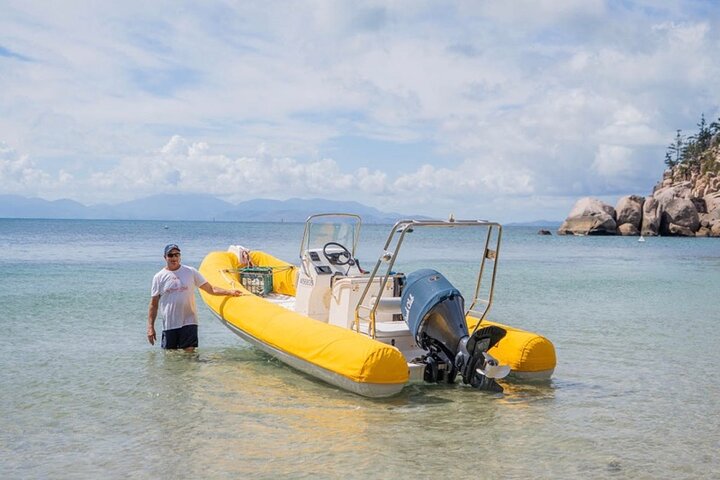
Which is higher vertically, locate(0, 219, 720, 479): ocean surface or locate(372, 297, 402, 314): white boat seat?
locate(372, 297, 402, 314): white boat seat

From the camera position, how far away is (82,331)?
1113cm

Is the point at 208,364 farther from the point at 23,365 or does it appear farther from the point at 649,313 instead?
the point at 649,313

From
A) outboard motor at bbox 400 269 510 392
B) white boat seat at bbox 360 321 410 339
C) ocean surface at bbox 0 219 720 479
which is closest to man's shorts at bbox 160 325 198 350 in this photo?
ocean surface at bbox 0 219 720 479

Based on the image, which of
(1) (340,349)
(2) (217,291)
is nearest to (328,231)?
(2) (217,291)

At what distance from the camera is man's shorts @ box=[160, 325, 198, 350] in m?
8.52

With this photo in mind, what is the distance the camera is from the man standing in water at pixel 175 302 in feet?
27.2

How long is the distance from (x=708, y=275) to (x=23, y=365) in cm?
2312

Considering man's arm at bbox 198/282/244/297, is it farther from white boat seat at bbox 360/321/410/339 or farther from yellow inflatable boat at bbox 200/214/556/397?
white boat seat at bbox 360/321/410/339

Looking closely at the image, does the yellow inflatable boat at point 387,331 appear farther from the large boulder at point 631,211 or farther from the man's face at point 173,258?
the large boulder at point 631,211

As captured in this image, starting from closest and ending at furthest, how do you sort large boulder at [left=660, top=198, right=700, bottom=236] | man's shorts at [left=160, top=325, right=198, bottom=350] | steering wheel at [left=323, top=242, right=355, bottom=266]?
man's shorts at [left=160, top=325, right=198, bottom=350] → steering wheel at [left=323, top=242, right=355, bottom=266] → large boulder at [left=660, top=198, right=700, bottom=236]

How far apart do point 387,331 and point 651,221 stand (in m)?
67.9

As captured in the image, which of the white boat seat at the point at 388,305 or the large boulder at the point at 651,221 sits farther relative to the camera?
the large boulder at the point at 651,221

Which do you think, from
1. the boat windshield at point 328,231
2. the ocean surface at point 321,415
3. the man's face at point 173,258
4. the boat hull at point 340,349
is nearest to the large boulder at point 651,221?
the ocean surface at point 321,415

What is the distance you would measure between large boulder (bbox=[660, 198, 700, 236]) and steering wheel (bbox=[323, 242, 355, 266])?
66338 millimetres
